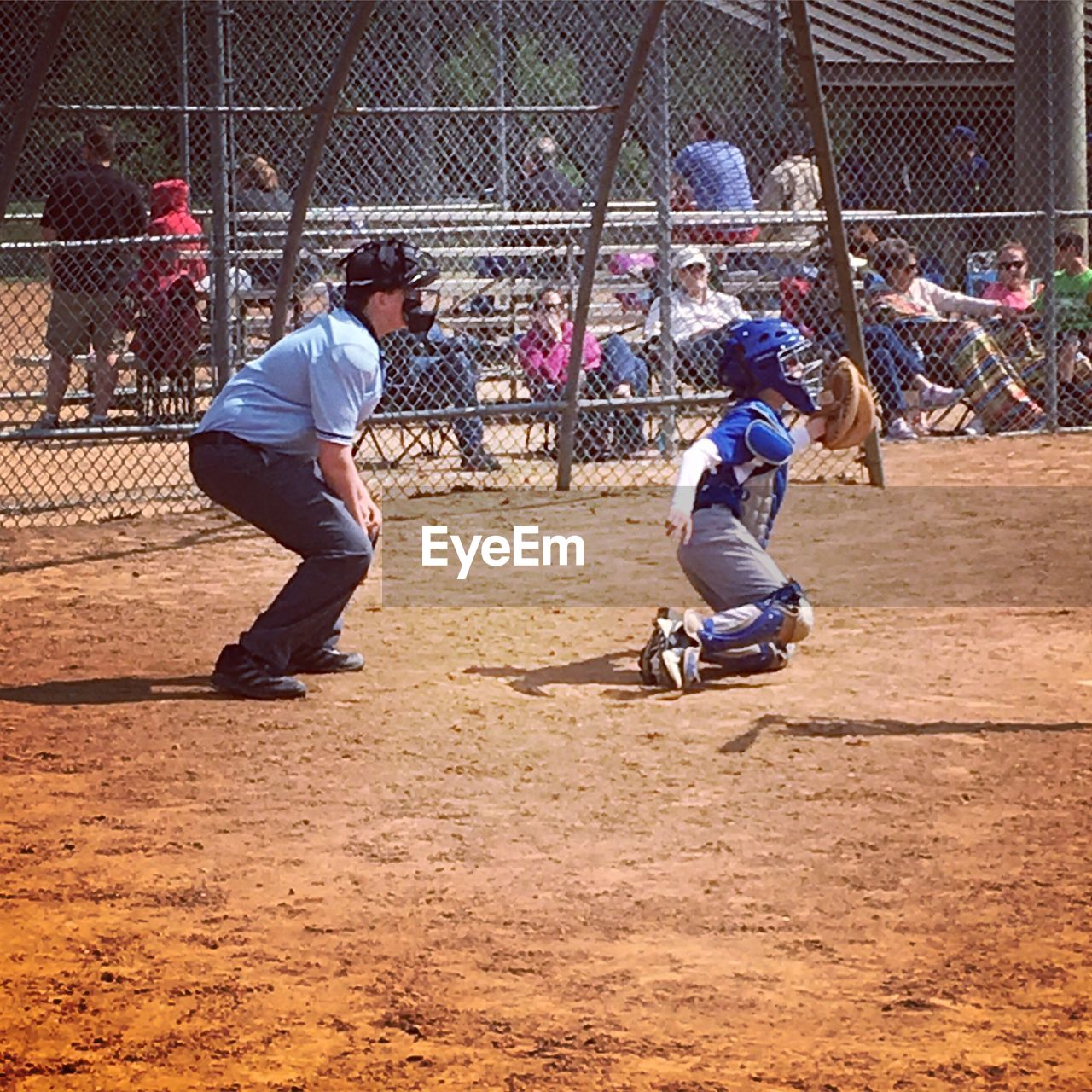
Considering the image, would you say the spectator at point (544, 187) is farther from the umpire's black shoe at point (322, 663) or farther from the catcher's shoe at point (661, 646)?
the catcher's shoe at point (661, 646)

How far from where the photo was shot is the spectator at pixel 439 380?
1192 cm

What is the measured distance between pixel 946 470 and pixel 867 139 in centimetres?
1216

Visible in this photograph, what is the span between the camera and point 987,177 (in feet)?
73.2

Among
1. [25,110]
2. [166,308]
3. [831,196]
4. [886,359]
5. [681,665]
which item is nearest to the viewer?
[681,665]

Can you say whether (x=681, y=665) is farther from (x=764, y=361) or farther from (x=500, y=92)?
(x=500, y=92)

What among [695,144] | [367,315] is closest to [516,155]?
[695,144]

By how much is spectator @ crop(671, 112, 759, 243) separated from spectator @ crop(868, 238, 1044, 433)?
1021mm

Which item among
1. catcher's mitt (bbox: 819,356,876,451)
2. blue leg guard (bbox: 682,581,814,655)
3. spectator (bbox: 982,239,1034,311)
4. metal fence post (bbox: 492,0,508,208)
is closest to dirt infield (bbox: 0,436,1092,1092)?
blue leg guard (bbox: 682,581,814,655)

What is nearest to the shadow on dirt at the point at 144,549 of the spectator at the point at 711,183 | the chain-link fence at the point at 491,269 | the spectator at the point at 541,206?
the chain-link fence at the point at 491,269

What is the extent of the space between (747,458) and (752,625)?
1.97ft

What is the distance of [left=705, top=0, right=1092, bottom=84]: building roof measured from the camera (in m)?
21.9

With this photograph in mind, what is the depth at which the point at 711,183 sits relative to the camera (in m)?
13.7

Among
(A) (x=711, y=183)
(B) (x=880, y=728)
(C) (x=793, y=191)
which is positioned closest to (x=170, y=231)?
(A) (x=711, y=183)

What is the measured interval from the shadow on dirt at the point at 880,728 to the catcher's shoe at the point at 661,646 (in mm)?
552
